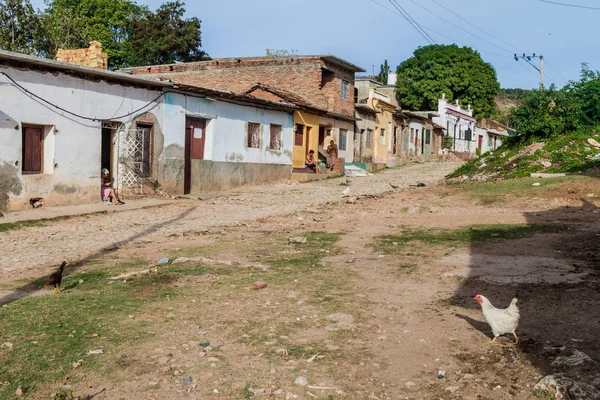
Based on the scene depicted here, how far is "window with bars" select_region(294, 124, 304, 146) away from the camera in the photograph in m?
26.3

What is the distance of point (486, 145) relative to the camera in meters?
57.1

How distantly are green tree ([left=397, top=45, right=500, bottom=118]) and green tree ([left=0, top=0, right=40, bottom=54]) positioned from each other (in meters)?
32.7

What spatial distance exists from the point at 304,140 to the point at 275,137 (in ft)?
9.13

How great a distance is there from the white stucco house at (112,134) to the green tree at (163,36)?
22302mm

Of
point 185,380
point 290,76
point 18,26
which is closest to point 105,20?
point 18,26

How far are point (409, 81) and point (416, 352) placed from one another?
2123 inches

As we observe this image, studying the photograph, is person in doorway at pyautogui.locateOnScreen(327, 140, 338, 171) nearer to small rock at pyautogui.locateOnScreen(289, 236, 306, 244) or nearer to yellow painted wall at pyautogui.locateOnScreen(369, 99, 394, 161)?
yellow painted wall at pyautogui.locateOnScreen(369, 99, 394, 161)

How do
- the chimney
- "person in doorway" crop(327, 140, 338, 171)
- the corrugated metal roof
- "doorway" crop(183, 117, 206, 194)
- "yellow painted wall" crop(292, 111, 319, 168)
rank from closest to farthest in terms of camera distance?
the corrugated metal roof, "doorway" crop(183, 117, 206, 194), "yellow painted wall" crop(292, 111, 319, 168), "person in doorway" crop(327, 140, 338, 171), the chimney

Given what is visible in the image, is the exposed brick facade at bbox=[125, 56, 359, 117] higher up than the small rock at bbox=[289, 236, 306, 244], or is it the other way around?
the exposed brick facade at bbox=[125, 56, 359, 117]

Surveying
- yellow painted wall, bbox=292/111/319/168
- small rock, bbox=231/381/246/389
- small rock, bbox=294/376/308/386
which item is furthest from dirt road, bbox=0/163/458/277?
small rock, bbox=294/376/308/386

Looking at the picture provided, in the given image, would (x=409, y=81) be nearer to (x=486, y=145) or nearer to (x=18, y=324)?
(x=486, y=145)

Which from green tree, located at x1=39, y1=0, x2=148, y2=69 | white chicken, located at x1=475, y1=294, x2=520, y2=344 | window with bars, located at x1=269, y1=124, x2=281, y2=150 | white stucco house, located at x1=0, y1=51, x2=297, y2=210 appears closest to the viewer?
white chicken, located at x1=475, y1=294, x2=520, y2=344

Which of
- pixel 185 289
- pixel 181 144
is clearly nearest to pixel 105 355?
pixel 185 289

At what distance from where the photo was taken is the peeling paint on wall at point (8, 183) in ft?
44.5
